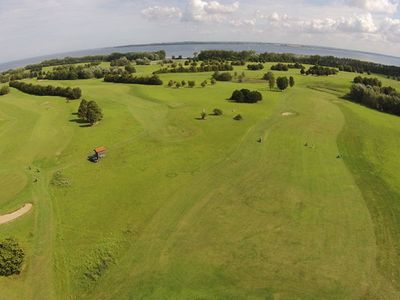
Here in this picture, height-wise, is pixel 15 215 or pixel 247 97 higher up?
pixel 247 97

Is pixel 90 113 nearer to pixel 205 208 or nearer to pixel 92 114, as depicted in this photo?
pixel 92 114

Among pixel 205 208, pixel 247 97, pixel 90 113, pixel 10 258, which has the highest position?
pixel 90 113

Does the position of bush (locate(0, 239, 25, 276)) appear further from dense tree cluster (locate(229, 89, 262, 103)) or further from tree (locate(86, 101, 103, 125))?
dense tree cluster (locate(229, 89, 262, 103))

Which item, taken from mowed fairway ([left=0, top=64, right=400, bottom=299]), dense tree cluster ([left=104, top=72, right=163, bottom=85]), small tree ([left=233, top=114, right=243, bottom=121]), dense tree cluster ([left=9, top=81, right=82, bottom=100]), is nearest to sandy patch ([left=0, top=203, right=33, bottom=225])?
mowed fairway ([left=0, top=64, right=400, bottom=299])

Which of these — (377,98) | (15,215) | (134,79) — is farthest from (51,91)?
(377,98)

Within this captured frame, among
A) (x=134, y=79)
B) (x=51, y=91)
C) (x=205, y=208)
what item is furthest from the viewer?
(x=134, y=79)

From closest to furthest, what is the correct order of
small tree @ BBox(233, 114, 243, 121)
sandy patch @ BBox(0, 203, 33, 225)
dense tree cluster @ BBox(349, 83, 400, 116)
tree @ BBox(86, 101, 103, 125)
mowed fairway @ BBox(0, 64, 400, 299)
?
mowed fairway @ BBox(0, 64, 400, 299)
sandy patch @ BBox(0, 203, 33, 225)
tree @ BBox(86, 101, 103, 125)
small tree @ BBox(233, 114, 243, 121)
dense tree cluster @ BBox(349, 83, 400, 116)

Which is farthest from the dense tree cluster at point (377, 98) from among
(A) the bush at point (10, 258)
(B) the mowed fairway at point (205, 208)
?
(A) the bush at point (10, 258)

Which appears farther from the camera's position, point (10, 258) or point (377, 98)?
point (377, 98)
